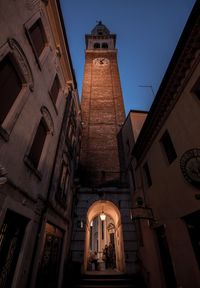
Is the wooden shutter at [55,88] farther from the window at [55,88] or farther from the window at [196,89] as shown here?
the window at [196,89]

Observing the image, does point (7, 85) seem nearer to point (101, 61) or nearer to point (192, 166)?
point (192, 166)

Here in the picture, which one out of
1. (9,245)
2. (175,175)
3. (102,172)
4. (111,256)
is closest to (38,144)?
(9,245)

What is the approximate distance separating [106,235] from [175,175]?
21.7 metres

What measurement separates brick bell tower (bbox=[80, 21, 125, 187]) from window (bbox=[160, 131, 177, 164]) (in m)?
7.96

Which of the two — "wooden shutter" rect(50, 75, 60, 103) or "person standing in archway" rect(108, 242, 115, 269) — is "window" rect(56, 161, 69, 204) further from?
"person standing in archway" rect(108, 242, 115, 269)

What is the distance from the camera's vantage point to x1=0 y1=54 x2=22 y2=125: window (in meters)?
4.48

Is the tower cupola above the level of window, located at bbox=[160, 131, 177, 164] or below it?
above

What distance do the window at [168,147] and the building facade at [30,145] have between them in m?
5.39

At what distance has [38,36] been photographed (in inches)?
279

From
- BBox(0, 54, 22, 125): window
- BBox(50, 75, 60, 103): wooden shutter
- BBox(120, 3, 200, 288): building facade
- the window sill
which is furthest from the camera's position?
BBox(50, 75, 60, 103): wooden shutter

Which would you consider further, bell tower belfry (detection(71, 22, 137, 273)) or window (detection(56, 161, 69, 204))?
bell tower belfry (detection(71, 22, 137, 273))

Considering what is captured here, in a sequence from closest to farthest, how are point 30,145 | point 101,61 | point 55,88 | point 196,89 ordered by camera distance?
point 30,145 < point 196,89 < point 55,88 < point 101,61

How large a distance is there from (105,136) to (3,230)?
14682 mm

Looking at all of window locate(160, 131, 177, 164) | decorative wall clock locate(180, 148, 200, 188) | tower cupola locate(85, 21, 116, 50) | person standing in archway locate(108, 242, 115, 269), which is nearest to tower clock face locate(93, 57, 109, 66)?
tower cupola locate(85, 21, 116, 50)
